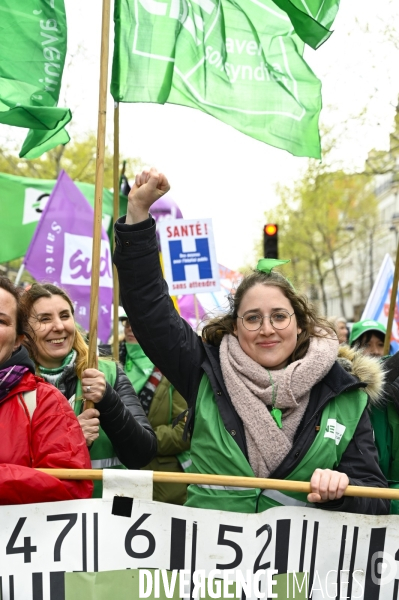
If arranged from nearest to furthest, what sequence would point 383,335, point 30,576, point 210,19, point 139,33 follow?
point 30,576 < point 139,33 < point 210,19 < point 383,335

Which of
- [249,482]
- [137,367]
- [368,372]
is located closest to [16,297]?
[249,482]

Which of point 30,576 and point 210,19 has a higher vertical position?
point 210,19

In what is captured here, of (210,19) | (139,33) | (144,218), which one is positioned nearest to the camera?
(144,218)

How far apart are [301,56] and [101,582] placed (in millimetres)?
3029

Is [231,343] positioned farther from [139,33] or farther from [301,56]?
[301,56]

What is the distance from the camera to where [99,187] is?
3279 millimetres

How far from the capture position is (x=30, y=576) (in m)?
2.49

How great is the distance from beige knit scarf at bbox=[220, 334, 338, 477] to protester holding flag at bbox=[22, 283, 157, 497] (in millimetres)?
633

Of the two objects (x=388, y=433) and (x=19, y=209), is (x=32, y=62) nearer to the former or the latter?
(x=388, y=433)

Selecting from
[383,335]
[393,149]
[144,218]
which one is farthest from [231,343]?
[393,149]

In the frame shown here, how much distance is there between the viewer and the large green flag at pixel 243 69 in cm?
405

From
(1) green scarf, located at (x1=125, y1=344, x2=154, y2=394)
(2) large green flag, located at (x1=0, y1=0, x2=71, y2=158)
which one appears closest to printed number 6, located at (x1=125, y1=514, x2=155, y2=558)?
(2) large green flag, located at (x1=0, y1=0, x2=71, y2=158)

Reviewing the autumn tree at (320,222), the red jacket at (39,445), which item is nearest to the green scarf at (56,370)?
the red jacket at (39,445)

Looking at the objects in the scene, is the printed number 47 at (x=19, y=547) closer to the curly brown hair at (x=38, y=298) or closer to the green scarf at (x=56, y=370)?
the green scarf at (x=56, y=370)
